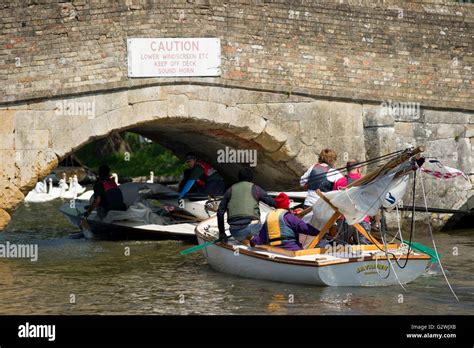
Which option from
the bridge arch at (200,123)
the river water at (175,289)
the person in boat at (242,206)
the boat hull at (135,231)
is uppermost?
the bridge arch at (200,123)

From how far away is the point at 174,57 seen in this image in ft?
50.5

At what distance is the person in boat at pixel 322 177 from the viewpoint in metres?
13.2

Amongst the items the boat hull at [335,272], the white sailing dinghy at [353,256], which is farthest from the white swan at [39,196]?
the white sailing dinghy at [353,256]

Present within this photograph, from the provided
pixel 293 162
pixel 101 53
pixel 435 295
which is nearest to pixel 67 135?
pixel 101 53

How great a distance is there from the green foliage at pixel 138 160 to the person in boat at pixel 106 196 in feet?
45.8

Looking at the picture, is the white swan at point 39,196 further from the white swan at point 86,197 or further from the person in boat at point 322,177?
the person in boat at point 322,177

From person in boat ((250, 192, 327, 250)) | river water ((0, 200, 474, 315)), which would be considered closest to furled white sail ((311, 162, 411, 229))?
person in boat ((250, 192, 327, 250))

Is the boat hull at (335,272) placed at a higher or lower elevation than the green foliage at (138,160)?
lower

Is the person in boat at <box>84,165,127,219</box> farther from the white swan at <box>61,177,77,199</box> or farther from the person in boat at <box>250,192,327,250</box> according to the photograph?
the white swan at <box>61,177,77,199</box>

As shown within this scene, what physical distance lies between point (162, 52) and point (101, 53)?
0.89m

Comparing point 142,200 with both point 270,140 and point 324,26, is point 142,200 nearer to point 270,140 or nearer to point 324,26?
point 270,140

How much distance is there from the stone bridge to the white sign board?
108 millimetres

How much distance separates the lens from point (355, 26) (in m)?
16.6

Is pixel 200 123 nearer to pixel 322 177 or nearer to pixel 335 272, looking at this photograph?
pixel 322 177
